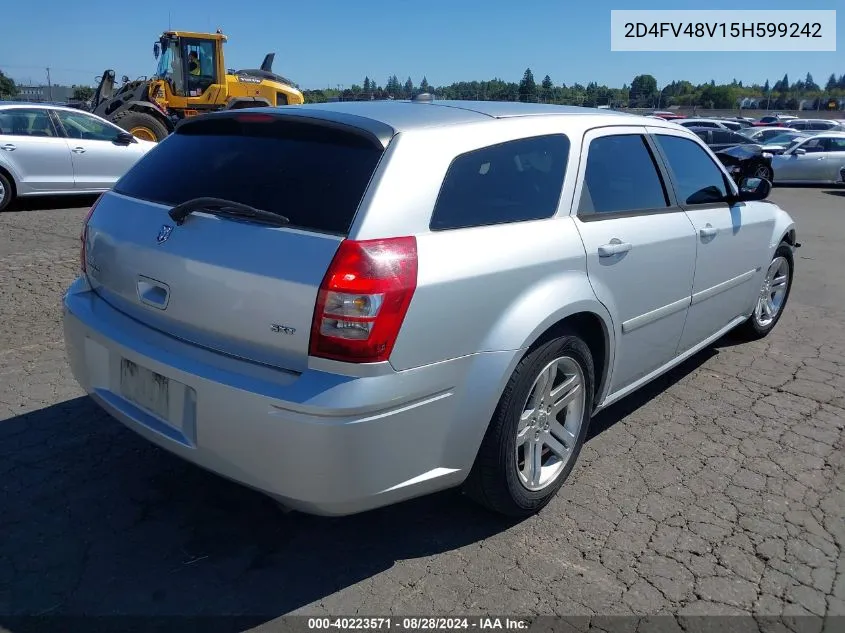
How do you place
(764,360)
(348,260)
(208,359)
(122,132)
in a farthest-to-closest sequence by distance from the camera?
(122,132) → (764,360) → (208,359) → (348,260)

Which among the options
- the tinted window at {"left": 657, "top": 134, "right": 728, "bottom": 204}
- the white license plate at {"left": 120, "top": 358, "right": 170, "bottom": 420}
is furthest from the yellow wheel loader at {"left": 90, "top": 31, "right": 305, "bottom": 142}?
the white license plate at {"left": 120, "top": 358, "right": 170, "bottom": 420}

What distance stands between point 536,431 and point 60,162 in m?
9.80

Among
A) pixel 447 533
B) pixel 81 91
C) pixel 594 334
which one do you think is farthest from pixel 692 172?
pixel 81 91

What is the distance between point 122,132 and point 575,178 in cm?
972

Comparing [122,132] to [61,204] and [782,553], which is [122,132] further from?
[782,553]

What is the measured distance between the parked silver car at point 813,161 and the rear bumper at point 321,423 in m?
20.0

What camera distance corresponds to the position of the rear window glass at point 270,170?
2.50m

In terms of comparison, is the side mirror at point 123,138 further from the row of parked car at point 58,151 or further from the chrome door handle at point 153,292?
the chrome door handle at point 153,292

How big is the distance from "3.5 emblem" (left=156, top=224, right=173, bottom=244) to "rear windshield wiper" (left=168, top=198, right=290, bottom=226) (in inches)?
1.7

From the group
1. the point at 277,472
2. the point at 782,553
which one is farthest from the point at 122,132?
the point at 782,553

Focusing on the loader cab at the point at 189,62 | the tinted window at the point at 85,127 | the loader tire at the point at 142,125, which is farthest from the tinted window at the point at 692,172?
the loader cab at the point at 189,62

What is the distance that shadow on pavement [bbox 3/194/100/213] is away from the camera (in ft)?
35.0

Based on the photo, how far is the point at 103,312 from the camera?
2.96 metres

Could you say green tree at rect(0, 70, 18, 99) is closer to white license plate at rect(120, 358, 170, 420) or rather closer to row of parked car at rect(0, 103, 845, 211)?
row of parked car at rect(0, 103, 845, 211)
